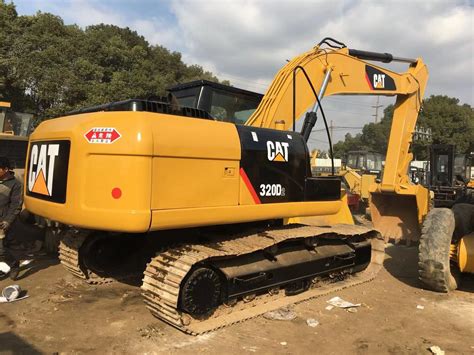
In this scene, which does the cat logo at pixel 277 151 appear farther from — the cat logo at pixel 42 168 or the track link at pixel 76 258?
the track link at pixel 76 258

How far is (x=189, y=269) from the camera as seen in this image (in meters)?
3.86

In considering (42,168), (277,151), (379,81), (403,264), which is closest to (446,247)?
(403,264)

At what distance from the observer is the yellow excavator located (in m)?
3.65

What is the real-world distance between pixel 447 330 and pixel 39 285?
457cm

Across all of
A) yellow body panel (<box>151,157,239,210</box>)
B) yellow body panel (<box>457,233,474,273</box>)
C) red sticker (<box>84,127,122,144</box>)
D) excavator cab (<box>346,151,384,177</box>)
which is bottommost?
yellow body panel (<box>457,233,474,273</box>)

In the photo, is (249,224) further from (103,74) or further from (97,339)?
(103,74)

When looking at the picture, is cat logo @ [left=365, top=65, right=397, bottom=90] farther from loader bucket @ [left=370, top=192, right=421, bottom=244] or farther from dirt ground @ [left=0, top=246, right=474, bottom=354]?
dirt ground @ [left=0, top=246, right=474, bottom=354]

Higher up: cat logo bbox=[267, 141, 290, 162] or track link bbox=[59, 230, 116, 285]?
cat logo bbox=[267, 141, 290, 162]

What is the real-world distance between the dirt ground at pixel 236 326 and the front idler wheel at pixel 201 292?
0.83 feet

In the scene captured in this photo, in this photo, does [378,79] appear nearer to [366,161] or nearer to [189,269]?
[189,269]

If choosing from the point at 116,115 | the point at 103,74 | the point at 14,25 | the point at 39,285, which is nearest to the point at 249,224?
the point at 116,115

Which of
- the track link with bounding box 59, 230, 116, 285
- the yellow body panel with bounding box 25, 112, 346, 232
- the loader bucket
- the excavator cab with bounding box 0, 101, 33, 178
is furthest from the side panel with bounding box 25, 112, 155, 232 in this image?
the excavator cab with bounding box 0, 101, 33, 178

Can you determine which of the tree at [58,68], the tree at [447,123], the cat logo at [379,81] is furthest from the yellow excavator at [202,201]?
the tree at [447,123]

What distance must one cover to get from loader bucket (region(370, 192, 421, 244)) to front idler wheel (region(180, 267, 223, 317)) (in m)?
4.33
